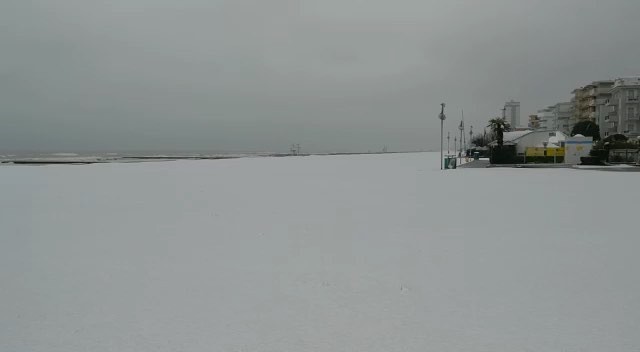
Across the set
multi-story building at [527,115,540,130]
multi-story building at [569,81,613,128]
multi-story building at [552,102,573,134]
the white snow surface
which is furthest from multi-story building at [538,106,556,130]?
the white snow surface

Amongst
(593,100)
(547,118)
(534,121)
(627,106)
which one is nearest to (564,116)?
(547,118)

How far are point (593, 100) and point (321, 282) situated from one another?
107 metres

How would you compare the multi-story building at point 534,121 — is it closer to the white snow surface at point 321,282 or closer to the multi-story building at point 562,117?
the multi-story building at point 562,117

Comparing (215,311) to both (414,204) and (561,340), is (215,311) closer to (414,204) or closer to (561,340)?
(561,340)

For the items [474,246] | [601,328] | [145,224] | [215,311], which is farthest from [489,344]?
[145,224]

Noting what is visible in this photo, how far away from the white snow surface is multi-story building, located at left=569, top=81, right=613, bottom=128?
9215 cm

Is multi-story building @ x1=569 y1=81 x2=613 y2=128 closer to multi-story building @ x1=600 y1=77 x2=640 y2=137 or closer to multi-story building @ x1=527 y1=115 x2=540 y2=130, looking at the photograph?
multi-story building @ x1=600 y1=77 x2=640 y2=137

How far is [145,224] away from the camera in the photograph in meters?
11.2

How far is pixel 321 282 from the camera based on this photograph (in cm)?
626

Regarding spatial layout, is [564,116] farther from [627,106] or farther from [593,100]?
[627,106]

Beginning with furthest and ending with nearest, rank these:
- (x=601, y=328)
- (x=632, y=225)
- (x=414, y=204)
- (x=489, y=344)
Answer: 1. (x=414, y=204)
2. (x=632, y=225)
3. (x=601, y=328)
4. (x=489, y=344)

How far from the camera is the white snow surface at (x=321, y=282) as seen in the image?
4.51 meters

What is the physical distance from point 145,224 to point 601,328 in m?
9.88

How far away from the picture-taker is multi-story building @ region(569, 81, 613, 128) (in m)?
89.5
